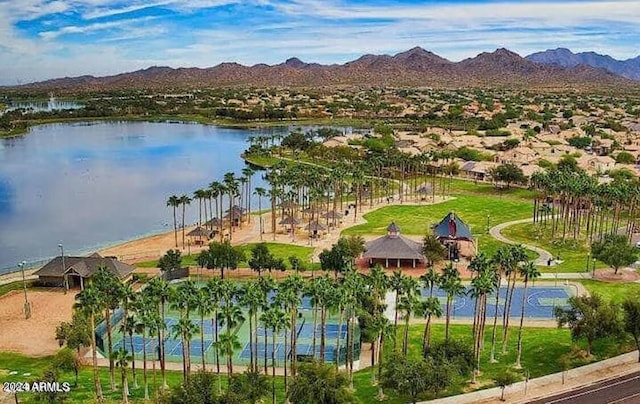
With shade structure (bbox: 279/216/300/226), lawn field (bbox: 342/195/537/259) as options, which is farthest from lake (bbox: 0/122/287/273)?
lawn field (bbox: 342/195/537/259)

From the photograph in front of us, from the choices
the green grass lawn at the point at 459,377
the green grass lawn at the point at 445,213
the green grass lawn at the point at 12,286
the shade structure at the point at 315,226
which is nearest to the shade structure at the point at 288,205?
the shade structure at the point at 315,226

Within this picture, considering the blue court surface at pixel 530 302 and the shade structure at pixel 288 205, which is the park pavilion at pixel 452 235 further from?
the shade structure at pixel 288 205

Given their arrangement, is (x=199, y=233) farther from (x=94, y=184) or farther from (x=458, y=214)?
(x=94, y=184)

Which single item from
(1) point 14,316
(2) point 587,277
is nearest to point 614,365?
(2) point 587,277

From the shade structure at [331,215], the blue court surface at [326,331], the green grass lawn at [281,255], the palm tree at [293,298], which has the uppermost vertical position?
the palm tree at [293,298]

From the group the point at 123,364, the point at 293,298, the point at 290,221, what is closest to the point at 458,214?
the point at 290,221

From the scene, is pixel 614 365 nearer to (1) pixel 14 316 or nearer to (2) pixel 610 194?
(2) pixel 610 194

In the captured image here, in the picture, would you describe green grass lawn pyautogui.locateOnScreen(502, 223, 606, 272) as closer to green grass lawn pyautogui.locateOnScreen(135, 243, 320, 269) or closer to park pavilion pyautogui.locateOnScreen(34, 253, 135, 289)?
green grass lawn pyautogui.locateOnScreen(135, 243, 320, 269)

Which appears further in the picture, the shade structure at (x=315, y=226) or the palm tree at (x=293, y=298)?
the shade structure at (x=315, y=226)
